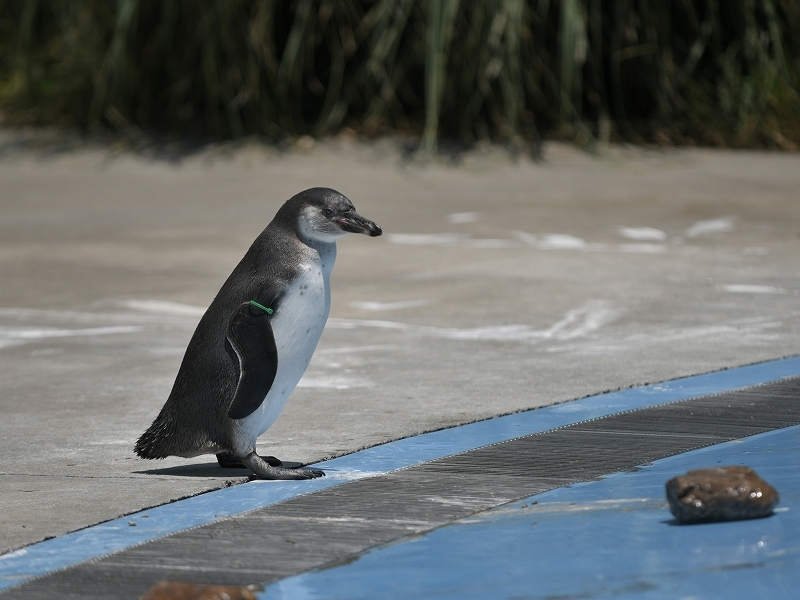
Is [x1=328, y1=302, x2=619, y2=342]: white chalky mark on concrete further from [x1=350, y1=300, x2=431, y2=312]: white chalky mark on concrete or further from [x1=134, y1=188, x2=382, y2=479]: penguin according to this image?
[x1=134, y1=188, x2=382, y2=479]: penguin

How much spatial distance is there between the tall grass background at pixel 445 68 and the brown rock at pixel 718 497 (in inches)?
302

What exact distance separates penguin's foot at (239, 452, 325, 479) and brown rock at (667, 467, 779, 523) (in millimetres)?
986

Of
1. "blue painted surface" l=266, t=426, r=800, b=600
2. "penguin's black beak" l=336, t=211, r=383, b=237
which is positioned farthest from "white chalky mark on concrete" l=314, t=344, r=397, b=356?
"blue painted surface" l=266, t=426, r=800, b=600

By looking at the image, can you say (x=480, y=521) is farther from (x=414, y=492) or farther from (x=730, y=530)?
(x=730, y=530)

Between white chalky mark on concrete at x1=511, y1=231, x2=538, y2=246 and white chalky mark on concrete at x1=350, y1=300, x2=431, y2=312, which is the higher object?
white chalky mark on concrete at x1=511, y1=231, x2=538, y2=246

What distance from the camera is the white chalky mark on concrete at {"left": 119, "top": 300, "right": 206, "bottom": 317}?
6.79 m

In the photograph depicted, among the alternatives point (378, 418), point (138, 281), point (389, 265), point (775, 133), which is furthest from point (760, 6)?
point (378, 418)

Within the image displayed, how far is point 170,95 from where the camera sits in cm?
1257

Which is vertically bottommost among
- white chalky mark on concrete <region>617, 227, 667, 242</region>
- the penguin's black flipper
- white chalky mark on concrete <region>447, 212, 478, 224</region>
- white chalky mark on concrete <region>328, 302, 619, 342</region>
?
white chalky mark on concrete <region>328, 302, 619, 342</region>

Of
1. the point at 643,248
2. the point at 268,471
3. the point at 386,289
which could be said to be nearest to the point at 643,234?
the point at 643,248

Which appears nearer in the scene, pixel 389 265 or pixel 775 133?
pixel 389 265

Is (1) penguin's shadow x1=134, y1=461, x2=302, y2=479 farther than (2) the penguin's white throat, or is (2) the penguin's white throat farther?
(1) penguin's shadow x1=134, y1=461, x2=302, y2=479

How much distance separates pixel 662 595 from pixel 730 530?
49cm

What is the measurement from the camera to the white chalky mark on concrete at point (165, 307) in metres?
6.79
